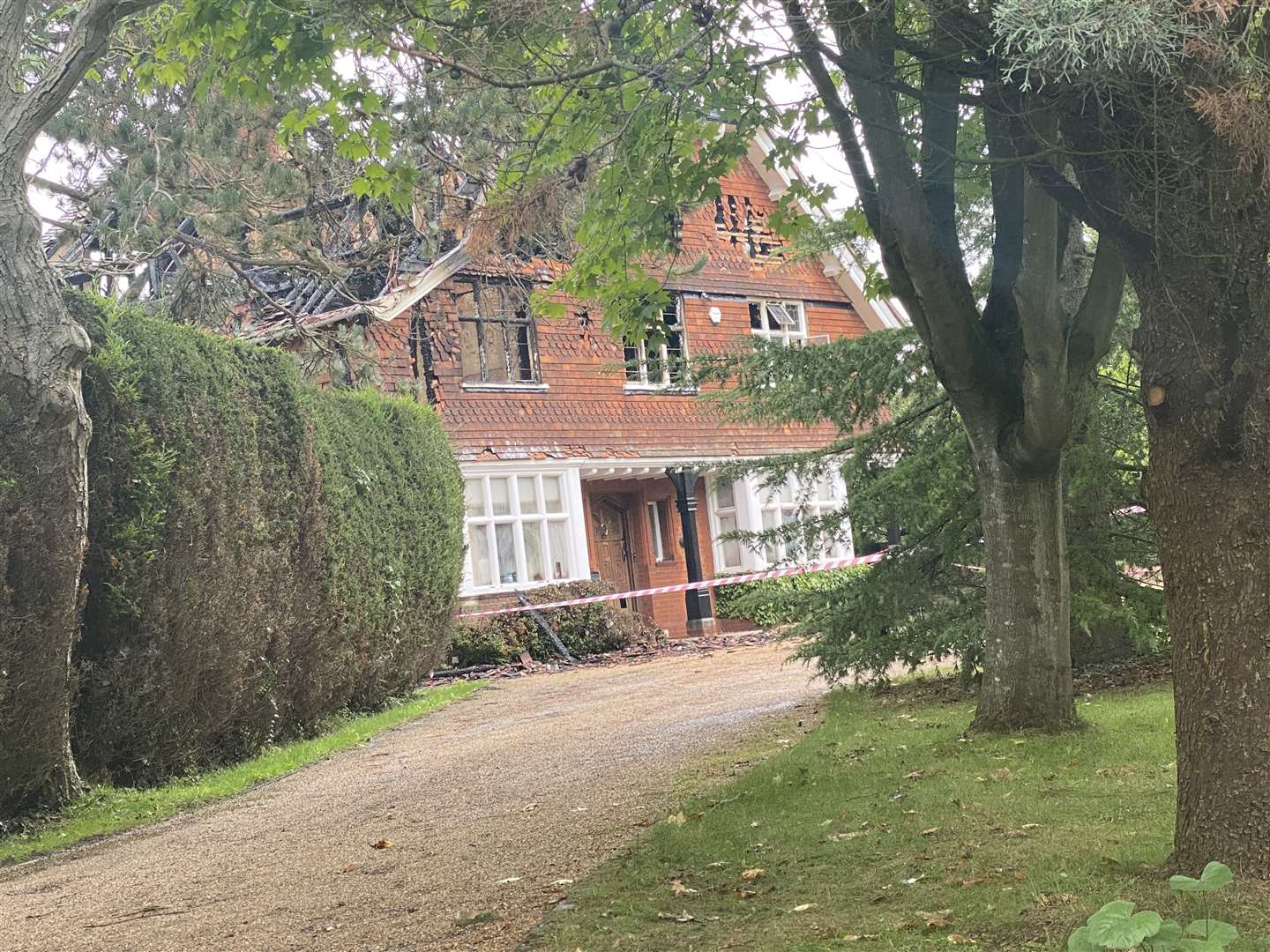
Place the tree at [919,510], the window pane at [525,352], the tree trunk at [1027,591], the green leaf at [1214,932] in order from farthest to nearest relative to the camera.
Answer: the window pane at [525,352] < the tree at [919,510] < the tree trunk at [1027,591] < the green leaf at [1214,932]

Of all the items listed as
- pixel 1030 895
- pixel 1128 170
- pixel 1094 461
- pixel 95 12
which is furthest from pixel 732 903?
pixel 95 12

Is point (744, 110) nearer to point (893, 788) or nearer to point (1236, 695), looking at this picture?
point (893, 788)

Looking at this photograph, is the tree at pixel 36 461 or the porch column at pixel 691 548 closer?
the tree at pixel 36 461

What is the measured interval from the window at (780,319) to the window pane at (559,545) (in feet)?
20.0

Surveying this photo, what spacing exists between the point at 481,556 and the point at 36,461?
44.3 feet

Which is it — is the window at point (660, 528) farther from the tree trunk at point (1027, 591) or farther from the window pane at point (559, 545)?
the tree trunk at point (1027, 591)

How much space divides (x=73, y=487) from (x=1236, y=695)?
7.15 metres

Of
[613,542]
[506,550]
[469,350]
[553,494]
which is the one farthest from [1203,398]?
[613,542]

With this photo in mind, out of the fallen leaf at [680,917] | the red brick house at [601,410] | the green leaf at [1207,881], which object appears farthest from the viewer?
the red brick house at [601,410]

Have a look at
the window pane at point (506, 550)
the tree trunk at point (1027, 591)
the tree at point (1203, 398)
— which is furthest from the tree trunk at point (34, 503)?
the window pane at point (506, 550)

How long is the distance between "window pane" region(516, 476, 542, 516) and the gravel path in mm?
10354

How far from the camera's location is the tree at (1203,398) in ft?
→ 13.4

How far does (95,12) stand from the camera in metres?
8.75

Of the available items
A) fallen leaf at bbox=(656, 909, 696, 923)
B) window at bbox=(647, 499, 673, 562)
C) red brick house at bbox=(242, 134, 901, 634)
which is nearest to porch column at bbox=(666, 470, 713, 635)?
red brick house at bbox=(242, 134, 901, 634)
